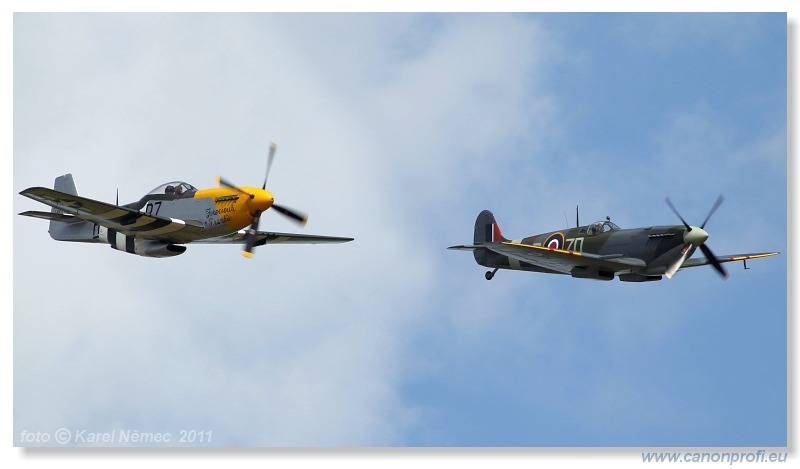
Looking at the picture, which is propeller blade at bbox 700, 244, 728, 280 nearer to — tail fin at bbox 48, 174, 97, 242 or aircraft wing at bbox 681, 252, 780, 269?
aircraft wing at bbox 681, 252, 780, 269

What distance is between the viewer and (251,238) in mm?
24703

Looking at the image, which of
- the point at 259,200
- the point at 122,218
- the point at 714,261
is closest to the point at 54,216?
the point at 122,218

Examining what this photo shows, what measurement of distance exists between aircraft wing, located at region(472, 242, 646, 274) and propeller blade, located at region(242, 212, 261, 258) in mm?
3926

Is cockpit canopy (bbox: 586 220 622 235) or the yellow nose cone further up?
the yellow nose cone

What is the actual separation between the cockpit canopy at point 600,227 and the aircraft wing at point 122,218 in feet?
25.2

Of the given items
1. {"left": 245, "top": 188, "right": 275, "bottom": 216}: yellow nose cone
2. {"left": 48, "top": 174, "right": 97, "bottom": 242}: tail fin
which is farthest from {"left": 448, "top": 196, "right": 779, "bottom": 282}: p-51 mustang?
{"left": 48, "top": 174, "right": 97, "bottom": 242}: tail fin

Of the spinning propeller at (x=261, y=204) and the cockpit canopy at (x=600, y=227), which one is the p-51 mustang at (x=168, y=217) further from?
the cockpit canopy at (x=600, y=227)

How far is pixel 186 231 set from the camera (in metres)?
24.2

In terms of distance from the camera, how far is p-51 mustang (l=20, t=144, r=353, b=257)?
23547 mm

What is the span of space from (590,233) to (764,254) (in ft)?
12.1

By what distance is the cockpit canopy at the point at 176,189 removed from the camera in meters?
24.5

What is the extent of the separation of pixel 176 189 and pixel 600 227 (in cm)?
834
